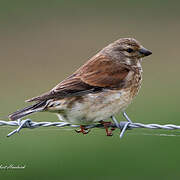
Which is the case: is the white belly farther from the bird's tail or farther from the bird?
the bird's tail

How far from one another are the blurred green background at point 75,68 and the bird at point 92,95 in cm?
27

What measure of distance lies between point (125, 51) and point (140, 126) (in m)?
1.88

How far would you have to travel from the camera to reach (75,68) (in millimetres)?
13516

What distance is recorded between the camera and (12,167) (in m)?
8.50

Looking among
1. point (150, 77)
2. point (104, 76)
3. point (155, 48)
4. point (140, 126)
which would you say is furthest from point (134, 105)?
point (140, 126)

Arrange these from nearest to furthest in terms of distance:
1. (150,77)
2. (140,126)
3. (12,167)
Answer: (140,126), (12,167), (150,77)

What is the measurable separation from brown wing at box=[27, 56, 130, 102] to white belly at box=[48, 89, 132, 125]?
8 centimetres

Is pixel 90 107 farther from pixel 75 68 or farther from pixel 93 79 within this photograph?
pixel 75 68

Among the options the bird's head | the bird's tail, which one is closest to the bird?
the bird's tail

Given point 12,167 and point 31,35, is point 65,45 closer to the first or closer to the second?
point 31,35

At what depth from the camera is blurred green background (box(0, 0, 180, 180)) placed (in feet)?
28.5

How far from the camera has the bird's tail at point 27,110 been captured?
6255 mm

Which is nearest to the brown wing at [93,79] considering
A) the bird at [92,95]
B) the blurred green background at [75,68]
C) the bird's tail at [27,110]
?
the bird at [92,95]

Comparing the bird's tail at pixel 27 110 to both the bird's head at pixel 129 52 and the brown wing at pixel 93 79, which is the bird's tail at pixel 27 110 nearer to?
the brown wing at pixel 93 79
